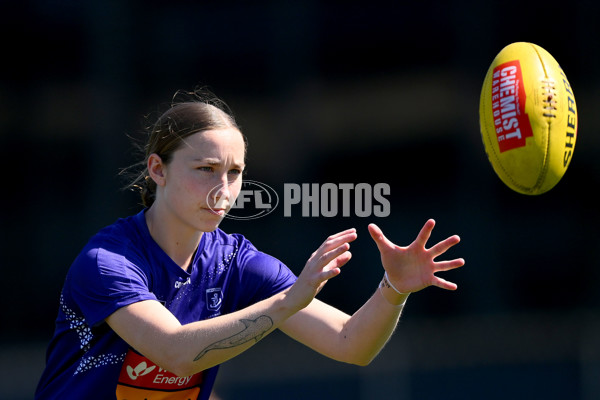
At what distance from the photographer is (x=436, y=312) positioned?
207 inches

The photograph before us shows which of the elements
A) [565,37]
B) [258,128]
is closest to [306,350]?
[258,128]

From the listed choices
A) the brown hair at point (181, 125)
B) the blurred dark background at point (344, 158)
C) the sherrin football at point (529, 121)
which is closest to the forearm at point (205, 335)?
the brown hair at point (181, 125)

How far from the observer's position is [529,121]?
2574 mm

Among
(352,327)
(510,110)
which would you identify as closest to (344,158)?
(510,110)

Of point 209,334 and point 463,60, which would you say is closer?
point 209,334

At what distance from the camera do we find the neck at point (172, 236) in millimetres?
2412

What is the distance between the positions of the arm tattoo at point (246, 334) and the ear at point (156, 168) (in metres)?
0.61

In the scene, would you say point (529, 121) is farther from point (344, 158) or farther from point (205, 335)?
point (344, 158)

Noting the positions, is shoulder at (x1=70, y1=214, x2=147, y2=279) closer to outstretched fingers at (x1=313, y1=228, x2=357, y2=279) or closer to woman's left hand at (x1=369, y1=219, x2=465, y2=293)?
outstretched fingers at (x1=313, y1=228, x2=357, y2=279)

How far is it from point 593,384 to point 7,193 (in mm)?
4095

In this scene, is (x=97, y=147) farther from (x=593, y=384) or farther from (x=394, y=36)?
(x=593, y=384)

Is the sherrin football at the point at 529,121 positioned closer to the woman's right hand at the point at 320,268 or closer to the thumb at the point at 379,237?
the thumb at the point at 379,237

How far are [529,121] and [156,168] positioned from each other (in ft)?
4.12

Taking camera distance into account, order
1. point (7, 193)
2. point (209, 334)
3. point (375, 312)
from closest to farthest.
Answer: point (209, 334), point (375, 312), point (7, 193)
